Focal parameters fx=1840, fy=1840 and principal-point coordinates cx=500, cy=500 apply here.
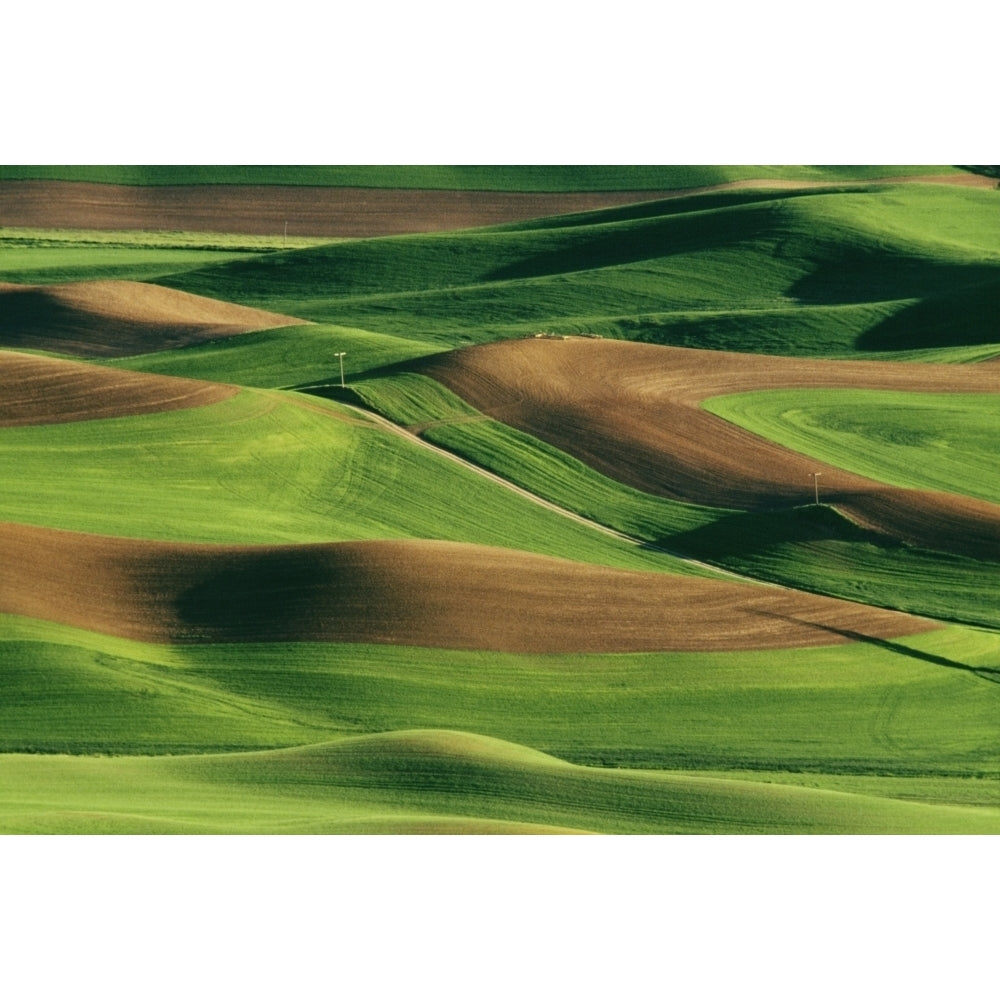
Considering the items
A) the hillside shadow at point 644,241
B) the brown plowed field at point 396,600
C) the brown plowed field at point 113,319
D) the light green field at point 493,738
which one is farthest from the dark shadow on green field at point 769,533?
the hillside shadow at point 644,241

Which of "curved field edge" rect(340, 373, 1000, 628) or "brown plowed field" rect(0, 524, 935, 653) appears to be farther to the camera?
"curved field edge" rect(340, 373, 1000, 628)

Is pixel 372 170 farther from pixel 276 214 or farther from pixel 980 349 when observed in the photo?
pixel 980 349

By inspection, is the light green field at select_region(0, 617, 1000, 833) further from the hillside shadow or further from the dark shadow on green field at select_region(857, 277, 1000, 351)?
the hillside shadow

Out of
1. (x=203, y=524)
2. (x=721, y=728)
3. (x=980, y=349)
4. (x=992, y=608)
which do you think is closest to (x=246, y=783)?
(x=721, y=728)

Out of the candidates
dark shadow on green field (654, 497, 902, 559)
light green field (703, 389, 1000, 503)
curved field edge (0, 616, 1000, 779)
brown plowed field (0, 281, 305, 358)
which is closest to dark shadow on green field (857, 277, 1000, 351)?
light green field (703, 389, 1000, 503)

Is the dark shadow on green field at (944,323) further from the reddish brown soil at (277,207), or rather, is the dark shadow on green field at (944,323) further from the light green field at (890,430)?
the reddish brown soil at (277,207)
